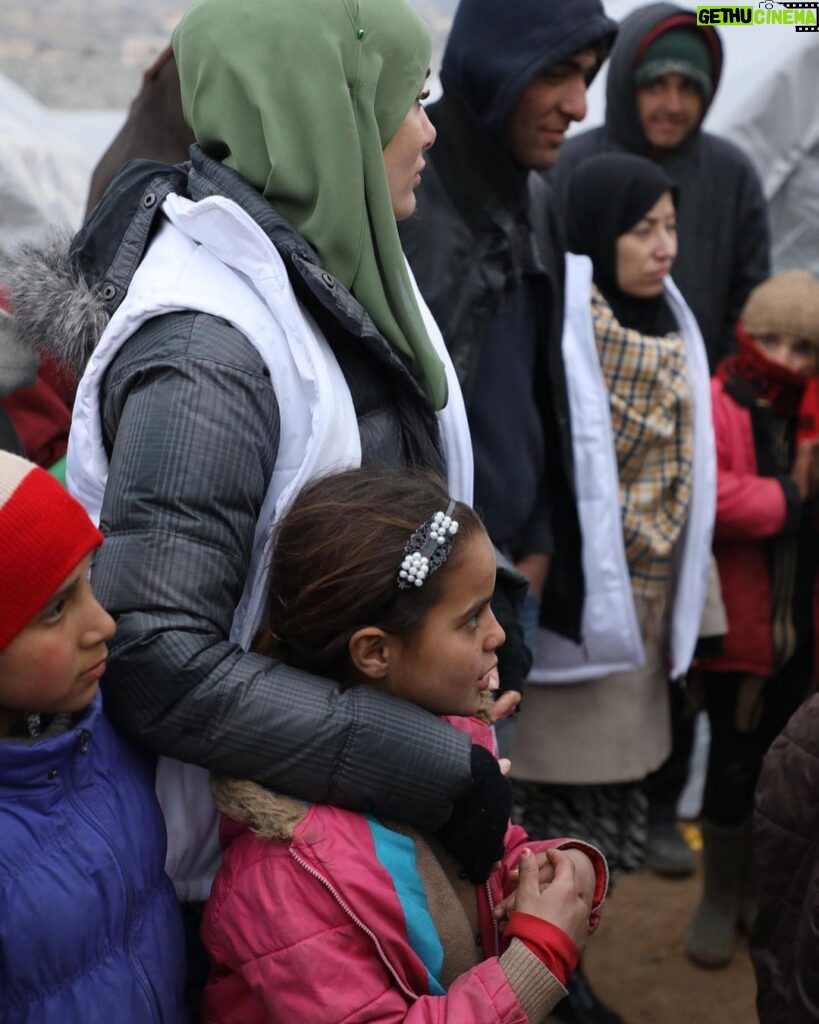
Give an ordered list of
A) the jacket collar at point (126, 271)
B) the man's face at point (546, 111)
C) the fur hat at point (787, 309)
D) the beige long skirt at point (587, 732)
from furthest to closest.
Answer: the fur hat at point (787, 309) < the beige long skirt at point (587, 732) < the man's face at point (546, 111) < the jacket collar at point (126, 271)

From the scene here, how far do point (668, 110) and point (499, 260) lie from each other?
1636 mm

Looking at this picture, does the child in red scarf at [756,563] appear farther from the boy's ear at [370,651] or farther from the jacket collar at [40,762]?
the jacket collar at [40,762]

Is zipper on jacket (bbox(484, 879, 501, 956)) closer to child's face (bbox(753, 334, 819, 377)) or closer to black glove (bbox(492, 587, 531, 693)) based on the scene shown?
black glove (bbox(492, 587, 531, 693))

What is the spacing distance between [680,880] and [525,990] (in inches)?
104

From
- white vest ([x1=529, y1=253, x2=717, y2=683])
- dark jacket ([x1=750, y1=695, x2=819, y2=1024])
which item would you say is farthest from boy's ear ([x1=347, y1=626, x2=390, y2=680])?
white vest ([x1=529, y1=253, x2=717, y2=683])

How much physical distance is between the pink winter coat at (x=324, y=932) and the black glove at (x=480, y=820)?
2.8 inches

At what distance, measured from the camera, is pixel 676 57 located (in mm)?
4309

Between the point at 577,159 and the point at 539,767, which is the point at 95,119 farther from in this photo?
the point at 539,767

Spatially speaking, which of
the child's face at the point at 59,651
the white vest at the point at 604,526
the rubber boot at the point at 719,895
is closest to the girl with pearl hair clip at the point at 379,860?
the child's face at the point at 59,651

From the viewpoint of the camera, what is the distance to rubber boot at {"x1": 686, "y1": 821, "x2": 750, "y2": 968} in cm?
365

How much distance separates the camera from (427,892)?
1.73 metres

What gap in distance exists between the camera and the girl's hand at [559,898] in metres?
1.73

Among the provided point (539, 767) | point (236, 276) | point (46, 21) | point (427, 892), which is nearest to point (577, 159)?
point (539, 767)

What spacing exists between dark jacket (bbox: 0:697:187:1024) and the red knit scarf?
2359 millimetres
